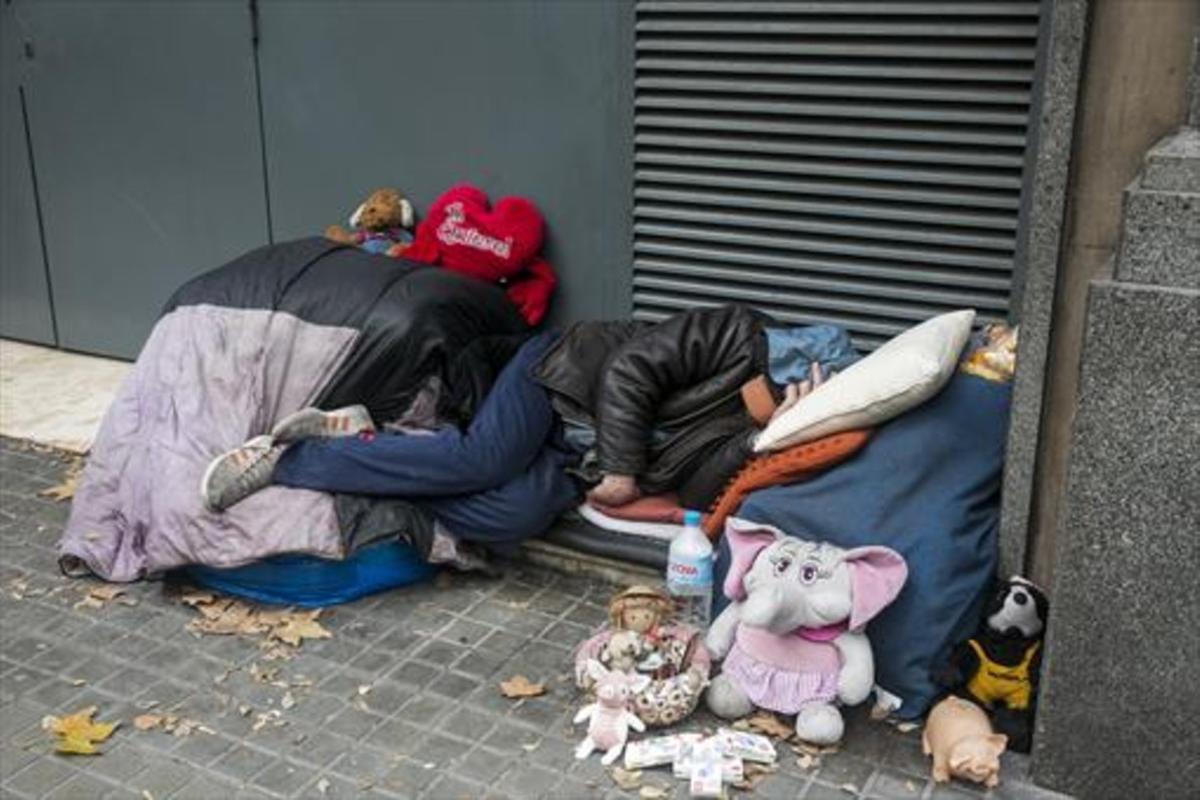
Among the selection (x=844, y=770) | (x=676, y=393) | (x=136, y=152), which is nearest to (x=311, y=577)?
(x=676, y=393)

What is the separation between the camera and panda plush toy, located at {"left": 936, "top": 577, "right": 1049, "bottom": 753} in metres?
3.60

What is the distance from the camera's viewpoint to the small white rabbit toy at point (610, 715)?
3.62 m

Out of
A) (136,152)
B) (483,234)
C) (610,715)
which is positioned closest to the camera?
(610,715)

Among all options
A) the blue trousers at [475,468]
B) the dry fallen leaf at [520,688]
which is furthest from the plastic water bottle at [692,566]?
the blue trousers at [475,468]

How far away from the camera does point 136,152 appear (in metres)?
6.50

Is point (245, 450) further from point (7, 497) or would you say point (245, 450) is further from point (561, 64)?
point (561, 64)

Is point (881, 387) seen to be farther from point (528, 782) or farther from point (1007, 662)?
point (528, 782)

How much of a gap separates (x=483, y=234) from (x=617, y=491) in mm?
1405

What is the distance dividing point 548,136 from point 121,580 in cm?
245

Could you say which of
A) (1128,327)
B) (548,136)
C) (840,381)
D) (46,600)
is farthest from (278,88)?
(1128,327)

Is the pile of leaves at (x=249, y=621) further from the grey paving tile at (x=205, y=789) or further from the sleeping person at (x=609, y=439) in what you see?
the grey paving tile at (x=205, y=789)

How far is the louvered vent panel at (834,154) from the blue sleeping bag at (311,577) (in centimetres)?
161

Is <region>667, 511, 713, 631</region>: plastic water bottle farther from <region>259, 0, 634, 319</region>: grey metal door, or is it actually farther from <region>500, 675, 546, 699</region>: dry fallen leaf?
<region>259, 0, 634, 319</region>: grey metal door

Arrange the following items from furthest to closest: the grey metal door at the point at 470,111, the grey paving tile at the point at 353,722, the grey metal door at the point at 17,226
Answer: the grey metal door at the point at 17,226 → the grey metal door at the point at 470,111 → the grey paving tile at the point at 353,722
